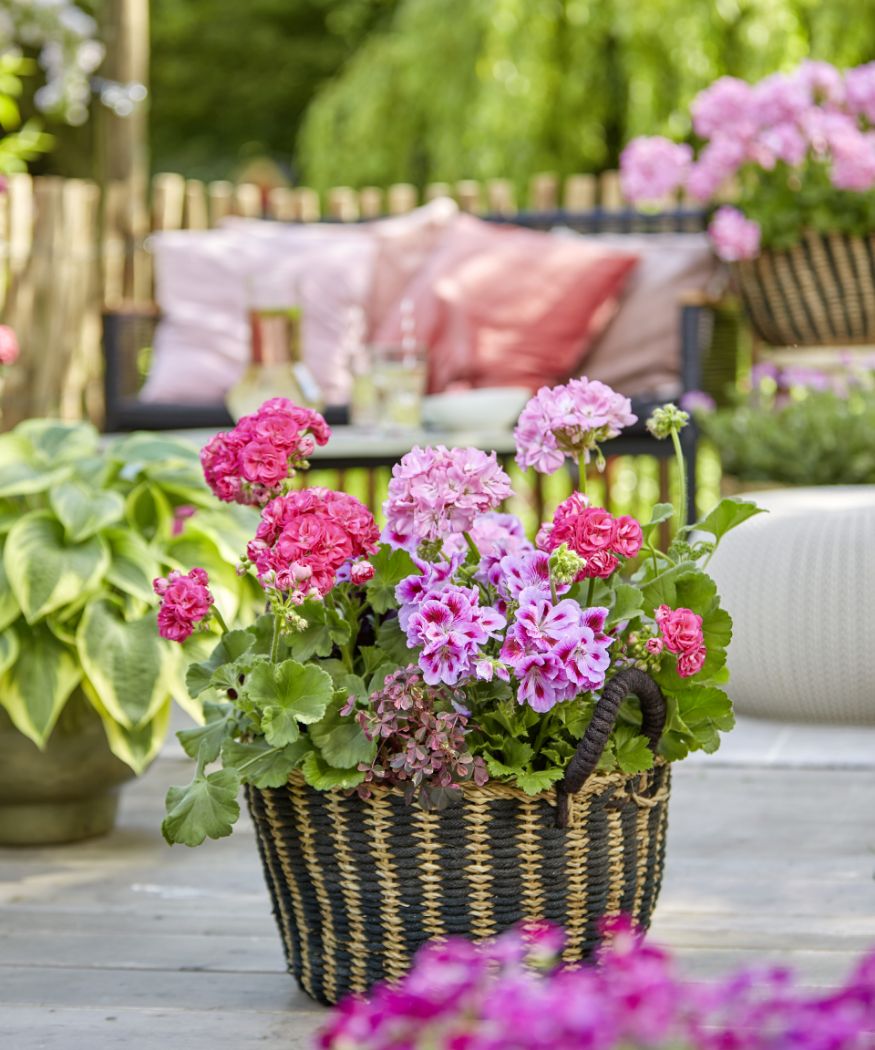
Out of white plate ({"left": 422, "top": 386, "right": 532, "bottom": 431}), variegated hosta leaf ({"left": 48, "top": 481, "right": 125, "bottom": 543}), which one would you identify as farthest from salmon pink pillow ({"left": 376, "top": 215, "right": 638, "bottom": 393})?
variegated hosta leaf ({"left": 48, "top": 481, "right": 125, "bottom": 543})

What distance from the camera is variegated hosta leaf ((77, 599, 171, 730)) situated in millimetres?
2018

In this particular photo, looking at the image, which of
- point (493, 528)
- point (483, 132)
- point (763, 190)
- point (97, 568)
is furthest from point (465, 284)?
A: point (483, 132)

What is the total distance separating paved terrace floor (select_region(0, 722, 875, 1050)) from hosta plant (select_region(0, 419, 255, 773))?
17 centimetres

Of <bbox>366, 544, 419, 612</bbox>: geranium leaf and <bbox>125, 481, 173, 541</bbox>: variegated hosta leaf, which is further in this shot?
<bbox>125, 481, 173, 541</bbox>: variegated hosta leaf

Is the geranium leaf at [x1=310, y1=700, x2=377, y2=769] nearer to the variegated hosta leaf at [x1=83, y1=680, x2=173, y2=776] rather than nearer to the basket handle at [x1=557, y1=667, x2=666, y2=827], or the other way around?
the basket handle at [x1=557, y1=667, x2=666, y2=827]

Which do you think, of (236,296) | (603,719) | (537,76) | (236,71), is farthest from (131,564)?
(236,71)

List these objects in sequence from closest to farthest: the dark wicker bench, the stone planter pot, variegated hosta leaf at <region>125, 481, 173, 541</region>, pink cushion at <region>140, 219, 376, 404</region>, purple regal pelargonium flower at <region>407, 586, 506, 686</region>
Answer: purple regal pelargonium flower at <region>407, 586, 506, 686</region>
the stone planter pot
variegated hosta leaf at <region>125, 481, 173, 541</region>
the dark wicker bench
pink cushion at <region>140, 219, 376, 404</region>

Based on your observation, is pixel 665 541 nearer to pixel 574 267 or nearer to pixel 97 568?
pixel 574 267

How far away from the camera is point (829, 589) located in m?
2.71

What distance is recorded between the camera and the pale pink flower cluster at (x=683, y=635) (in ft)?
4.54

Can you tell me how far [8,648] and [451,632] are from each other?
84cm

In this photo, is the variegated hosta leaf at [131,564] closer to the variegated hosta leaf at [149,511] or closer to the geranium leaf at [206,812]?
the variegated hosta leaf at [149,511]

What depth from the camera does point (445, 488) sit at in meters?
1.44

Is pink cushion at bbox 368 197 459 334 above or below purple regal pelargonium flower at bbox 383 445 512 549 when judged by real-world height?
above
